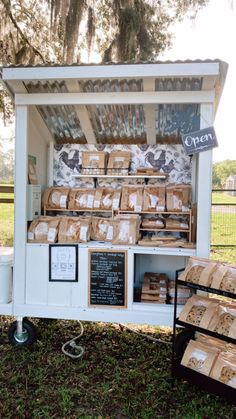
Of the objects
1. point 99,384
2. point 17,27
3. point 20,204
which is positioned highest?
point 17,27

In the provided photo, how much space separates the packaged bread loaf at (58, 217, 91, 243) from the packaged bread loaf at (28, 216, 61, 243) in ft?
0.17

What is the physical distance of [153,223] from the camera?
336 centimetres

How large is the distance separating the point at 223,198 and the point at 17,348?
521 cm

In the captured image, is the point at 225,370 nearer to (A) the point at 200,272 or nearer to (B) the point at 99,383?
(A) the point at 200,272

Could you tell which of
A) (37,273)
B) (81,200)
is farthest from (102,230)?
(37,273)

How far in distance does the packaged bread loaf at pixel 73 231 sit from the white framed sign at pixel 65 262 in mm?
85

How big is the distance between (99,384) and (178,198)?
1.73 m

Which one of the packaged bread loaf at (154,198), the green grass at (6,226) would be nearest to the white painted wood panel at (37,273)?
the packaged bread loaf at (154,198)

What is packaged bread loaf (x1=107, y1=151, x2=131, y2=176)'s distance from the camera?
352 centimetres

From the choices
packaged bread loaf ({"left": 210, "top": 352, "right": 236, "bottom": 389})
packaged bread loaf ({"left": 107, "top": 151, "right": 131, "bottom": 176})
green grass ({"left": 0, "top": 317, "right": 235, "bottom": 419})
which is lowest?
green grass ({"left": 0, "top": 317, "right": 235, "bottom": 419})

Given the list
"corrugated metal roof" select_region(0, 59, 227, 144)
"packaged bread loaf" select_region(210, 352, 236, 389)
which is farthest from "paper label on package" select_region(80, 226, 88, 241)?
"packaged bread loaf" select_region(210, 352, 236, 389)

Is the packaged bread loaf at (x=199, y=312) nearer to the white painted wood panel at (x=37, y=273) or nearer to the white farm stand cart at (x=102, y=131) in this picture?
the white farm stand cart at (x=102, y=131)

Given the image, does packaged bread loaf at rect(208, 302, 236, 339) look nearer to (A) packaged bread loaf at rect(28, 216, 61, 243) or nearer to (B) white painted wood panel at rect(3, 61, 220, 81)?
(A) packaged bread loaf at rect(28, 216, 61, 243)

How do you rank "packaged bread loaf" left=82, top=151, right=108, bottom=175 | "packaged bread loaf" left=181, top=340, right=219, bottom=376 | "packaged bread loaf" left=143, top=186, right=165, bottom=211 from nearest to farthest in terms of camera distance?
"packaged bread loaf" left=181, top=340, right=219, bottom=376, "packaged bread loaf" left=143, top=186, right=165, bottom=211, "packaged bread loaf" left=82, top=151, right=108, bottom=175
